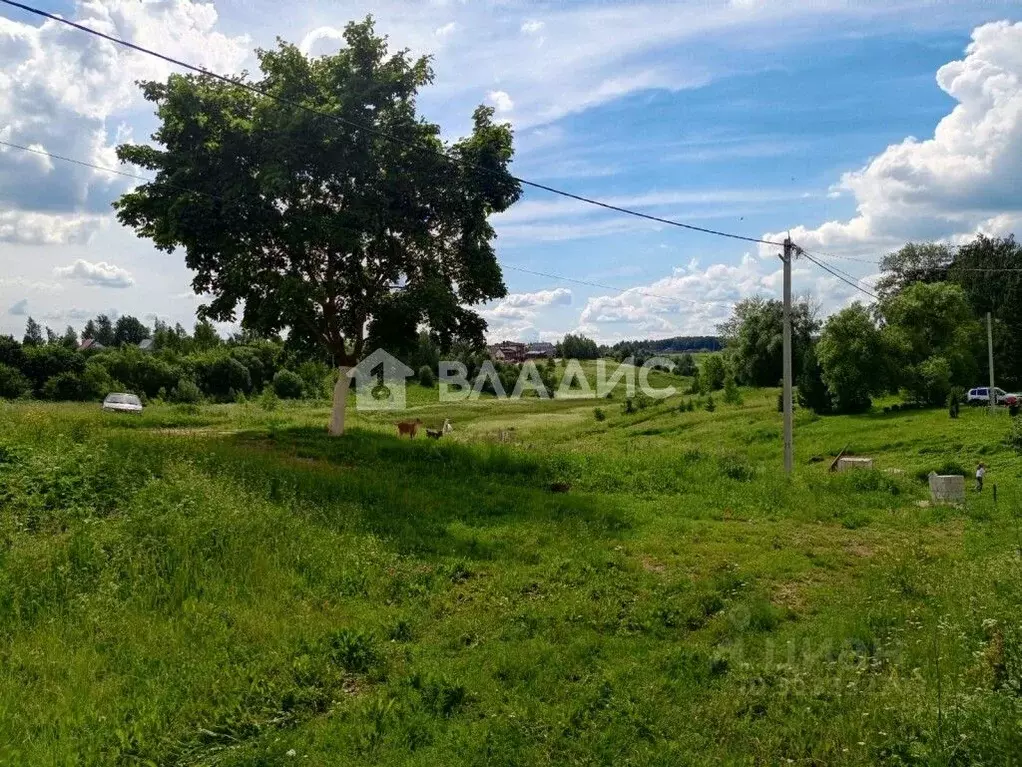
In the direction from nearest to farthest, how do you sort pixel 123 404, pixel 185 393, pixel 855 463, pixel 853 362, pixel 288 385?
1. pixel 855 463
2. pixel 123 404
3. pixel 853 362
4. pixel 185 393
5. pixel 288 385

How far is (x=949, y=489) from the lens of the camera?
14789mm

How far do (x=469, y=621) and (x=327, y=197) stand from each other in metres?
15.4

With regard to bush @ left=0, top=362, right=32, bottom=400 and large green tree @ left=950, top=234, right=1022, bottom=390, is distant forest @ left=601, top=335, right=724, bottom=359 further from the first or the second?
bush @ left=0, top=362, right=32, bottom=400

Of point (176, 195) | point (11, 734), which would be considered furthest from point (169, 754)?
point (176, 195)

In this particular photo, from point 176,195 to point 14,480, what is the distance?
36.3 ft

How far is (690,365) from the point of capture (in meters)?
97.2

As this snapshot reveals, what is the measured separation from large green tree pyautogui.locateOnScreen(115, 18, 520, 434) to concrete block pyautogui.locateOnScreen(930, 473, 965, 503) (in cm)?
1180

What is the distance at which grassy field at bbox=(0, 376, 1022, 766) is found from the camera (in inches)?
193

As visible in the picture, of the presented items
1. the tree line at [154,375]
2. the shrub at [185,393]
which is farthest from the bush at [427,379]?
the shrub at [185,393]

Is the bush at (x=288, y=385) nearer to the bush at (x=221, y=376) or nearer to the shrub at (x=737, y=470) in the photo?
the bush at (x=221, y=376)

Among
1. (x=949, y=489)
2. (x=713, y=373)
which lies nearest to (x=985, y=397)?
(x=713, y=373)

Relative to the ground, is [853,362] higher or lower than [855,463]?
higher

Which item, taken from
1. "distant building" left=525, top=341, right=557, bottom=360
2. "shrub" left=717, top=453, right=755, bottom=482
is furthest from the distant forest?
"shrub" left=717, top=453, right=755, bottom=482

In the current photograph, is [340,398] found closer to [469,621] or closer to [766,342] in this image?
[469,621]
